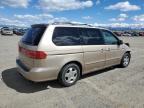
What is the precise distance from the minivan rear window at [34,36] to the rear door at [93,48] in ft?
4.48

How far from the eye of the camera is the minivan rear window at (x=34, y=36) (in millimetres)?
5034

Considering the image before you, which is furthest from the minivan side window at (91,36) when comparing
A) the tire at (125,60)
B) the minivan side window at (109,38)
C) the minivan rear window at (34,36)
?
the tire at (125,60)

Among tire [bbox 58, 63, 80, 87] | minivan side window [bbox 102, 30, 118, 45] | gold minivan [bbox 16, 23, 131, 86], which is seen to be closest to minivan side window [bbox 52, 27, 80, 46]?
gold minivan [bbox 16, 23, 131, 86]

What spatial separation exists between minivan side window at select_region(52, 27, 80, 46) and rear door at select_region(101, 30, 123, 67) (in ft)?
4.77

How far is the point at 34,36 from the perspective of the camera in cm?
525

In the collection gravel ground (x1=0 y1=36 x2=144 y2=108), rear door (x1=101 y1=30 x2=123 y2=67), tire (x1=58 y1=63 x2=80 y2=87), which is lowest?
gravel ground (x1=0 y1=36 x2=144 y2=108)

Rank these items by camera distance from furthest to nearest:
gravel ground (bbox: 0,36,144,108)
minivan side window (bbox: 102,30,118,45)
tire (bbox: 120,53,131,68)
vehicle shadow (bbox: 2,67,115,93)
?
tire (bbox: 120,53,131,68), minivan side window (bbox: 102,30,118,45), vehicle shadow (bbox: 2,67,115,93), gravel ground (bbox: 0,36,144,108)

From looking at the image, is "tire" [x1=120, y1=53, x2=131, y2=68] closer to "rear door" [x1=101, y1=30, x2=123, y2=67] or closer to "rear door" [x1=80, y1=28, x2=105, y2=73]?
"rear door" [x1=101, y1=30, x2=123, y2=67]

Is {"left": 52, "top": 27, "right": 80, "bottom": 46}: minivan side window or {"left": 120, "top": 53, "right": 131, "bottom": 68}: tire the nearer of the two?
{"left": 52, "top": 27, "right": 80, "bottom": 46}: minivan side window

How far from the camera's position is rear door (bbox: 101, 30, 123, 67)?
6761 mm

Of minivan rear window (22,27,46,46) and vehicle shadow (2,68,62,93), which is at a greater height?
minivan rear window (22,27,46,46)

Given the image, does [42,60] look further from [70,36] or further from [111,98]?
[111,98]

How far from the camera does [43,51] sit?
4.78 meters

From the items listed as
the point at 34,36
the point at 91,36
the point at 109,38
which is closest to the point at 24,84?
the point at 34,36
